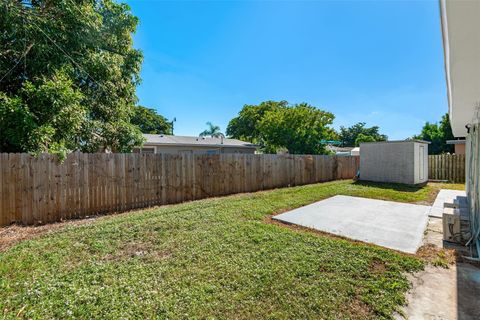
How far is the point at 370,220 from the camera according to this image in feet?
17.9

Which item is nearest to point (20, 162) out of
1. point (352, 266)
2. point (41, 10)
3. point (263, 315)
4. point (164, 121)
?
point (41, 10)

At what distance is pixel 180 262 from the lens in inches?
129

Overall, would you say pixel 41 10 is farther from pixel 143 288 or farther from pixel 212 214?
pixel 143 288

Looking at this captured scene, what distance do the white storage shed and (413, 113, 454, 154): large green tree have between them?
48.1ft

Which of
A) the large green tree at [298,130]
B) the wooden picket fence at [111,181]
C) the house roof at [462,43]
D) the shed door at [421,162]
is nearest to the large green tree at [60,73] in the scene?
the wooden picket fence at [111,181]

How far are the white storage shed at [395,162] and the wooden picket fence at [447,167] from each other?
1286mm

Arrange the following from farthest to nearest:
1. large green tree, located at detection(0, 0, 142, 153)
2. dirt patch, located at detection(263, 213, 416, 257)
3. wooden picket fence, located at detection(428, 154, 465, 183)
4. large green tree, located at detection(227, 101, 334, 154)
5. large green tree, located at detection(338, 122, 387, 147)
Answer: large green tree, located at detection(338, 122, 387, 147)
large green tree, located at detection(227, 101, 334, 154)
wooden picket fence, located at detection(428, 154, 465, 183)
large green tree, located at detection(0, 0, 142, 153)
dirt patch, located at detection(263, 213, 416, 257)

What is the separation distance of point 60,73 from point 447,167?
18561 mm

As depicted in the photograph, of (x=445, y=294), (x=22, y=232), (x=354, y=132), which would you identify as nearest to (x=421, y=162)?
(x=445, y=294)

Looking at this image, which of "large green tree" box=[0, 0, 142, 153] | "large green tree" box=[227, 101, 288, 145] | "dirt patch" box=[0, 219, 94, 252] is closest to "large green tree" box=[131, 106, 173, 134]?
"large green tree" box=[227, 101, 288, 145]

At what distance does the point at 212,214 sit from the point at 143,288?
3.23 m

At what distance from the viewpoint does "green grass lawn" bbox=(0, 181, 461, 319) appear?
2.29 m

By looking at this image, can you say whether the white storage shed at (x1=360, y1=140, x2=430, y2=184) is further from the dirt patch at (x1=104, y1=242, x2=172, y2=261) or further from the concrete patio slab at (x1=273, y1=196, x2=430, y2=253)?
the dirt patch at (x1=104, y1=242, x2=172, y2=261)

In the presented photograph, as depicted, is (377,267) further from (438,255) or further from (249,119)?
(249,119)
